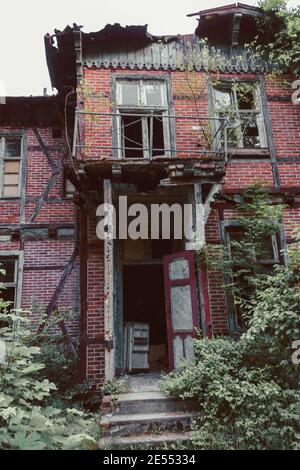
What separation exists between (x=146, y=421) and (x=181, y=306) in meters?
2.45

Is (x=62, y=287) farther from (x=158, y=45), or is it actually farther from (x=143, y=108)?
(x=158, y=45)

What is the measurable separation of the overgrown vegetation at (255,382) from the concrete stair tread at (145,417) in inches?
10.3

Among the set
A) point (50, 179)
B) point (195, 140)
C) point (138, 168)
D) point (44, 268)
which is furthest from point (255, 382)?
point (50, 179)

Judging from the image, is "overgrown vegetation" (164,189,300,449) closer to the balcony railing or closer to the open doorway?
the balcony railing

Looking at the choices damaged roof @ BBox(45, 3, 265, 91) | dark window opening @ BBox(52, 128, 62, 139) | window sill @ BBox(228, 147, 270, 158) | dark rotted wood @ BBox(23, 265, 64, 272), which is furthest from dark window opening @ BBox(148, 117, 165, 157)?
dark rotted wood @ BBox(23, 265, 64, 272)

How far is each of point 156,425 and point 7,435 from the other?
236cm

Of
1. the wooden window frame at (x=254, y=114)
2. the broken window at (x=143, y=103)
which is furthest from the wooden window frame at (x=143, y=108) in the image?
the wooden window frame at (x=254, y=114)

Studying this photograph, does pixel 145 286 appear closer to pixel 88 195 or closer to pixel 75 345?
pixel 75 345

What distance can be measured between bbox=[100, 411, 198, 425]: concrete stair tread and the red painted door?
1.32 metres

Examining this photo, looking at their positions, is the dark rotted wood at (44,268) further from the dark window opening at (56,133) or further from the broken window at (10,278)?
the dark window opening at (56,133)

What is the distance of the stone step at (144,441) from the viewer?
4.90 m

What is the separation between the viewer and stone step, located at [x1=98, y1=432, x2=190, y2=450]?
4898 mm

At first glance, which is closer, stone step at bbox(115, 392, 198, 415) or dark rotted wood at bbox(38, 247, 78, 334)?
stone step at bbox(115, 392, 198, 415)

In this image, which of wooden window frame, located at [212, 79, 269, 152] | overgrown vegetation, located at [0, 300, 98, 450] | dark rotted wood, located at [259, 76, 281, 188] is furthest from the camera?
wooden window frame, located at [212, 79, 269, 152]
